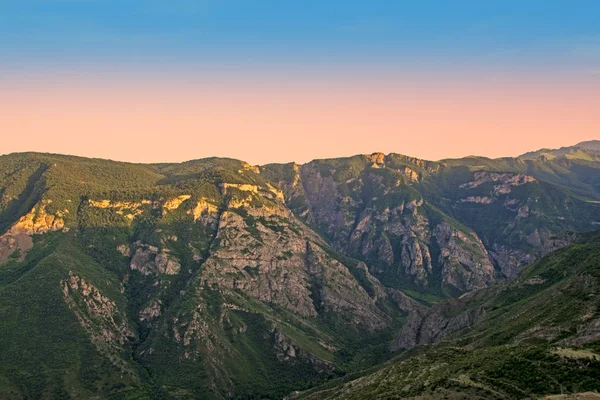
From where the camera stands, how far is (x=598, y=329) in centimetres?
15875

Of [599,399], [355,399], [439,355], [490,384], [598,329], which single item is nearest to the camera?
[599,399]

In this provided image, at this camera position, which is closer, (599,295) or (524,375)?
(524,375)

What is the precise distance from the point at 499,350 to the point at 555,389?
1790 inches

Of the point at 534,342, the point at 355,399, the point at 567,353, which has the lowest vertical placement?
the point at 355,399

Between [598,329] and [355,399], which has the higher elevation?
[598,329]

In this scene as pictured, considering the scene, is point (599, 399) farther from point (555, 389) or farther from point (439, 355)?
point (439, 355)

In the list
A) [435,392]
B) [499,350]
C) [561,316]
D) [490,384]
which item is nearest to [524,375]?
[490,384]

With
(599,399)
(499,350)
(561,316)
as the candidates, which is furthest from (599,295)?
(599,399)

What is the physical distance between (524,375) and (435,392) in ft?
78.2

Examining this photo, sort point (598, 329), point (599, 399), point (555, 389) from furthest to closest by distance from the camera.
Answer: point (598, 329) < point (555, 389) < point (599, 399)

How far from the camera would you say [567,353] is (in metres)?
131

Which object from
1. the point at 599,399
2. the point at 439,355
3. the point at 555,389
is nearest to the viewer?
the point at 599,399

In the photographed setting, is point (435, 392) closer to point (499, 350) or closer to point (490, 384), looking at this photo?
point (490, 384)

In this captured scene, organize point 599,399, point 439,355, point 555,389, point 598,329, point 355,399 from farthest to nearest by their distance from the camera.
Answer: point 439,355, point 355,399, point 598,329, point 555,389, point 599,399
